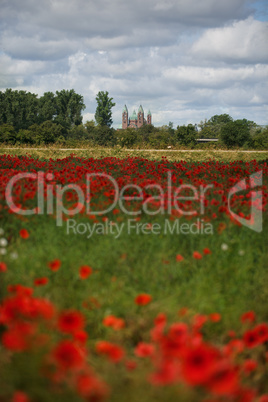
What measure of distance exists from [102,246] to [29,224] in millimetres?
1093

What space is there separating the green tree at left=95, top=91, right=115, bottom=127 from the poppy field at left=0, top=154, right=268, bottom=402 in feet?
213

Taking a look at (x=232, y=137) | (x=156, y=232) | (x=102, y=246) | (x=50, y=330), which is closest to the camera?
→ (x=50, y=330)

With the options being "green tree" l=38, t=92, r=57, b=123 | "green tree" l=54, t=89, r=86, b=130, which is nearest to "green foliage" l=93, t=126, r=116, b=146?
"green tree" l=54, t=89, r=86, b=130

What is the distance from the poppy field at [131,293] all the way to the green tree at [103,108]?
2551 inches

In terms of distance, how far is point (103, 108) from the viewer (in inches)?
2766

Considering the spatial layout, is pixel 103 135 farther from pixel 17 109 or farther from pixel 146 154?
pixel 146 154

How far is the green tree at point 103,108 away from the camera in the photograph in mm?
70000

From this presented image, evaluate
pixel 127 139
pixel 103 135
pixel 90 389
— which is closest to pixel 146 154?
pixel 90 389

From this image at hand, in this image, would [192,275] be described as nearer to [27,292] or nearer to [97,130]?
[27,292]

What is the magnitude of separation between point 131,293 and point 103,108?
69.5m

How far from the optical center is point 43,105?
7431 cm

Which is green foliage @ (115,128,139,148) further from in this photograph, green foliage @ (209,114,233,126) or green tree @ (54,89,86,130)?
green foliage @ (209,114,233,126)

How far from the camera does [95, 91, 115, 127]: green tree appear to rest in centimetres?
7000

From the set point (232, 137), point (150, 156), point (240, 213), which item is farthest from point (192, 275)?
point (232, 137)
